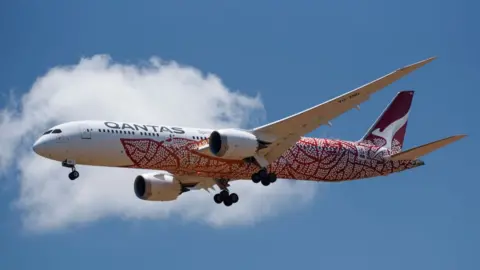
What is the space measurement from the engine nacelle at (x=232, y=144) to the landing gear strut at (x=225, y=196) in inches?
254

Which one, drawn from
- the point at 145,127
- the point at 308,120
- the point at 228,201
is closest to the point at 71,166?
the point at 145,127

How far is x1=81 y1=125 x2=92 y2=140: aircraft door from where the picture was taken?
175 ft

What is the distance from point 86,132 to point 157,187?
9672mm

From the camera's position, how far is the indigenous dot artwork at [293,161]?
179 feet

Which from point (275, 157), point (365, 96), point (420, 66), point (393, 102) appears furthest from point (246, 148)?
point (393, 102)

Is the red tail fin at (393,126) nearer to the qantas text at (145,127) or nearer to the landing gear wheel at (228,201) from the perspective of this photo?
the landing gear wheel at (228,201)

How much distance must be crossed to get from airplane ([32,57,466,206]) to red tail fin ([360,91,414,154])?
123mm

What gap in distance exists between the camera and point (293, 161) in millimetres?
58844

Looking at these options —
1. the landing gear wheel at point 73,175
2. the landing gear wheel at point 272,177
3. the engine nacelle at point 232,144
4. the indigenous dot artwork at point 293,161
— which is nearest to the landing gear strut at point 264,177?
the landing gear wheel at point 272,177

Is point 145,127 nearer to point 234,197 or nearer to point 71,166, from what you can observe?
point 71,166

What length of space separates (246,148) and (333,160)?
7.29m

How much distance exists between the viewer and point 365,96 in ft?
174

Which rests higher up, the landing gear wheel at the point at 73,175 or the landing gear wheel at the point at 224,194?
the landing gear wheel at the point at 224,194

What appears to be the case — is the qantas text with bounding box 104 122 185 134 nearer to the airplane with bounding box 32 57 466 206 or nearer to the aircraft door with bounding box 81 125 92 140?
the airplane with bounding box 32 57 466 206
